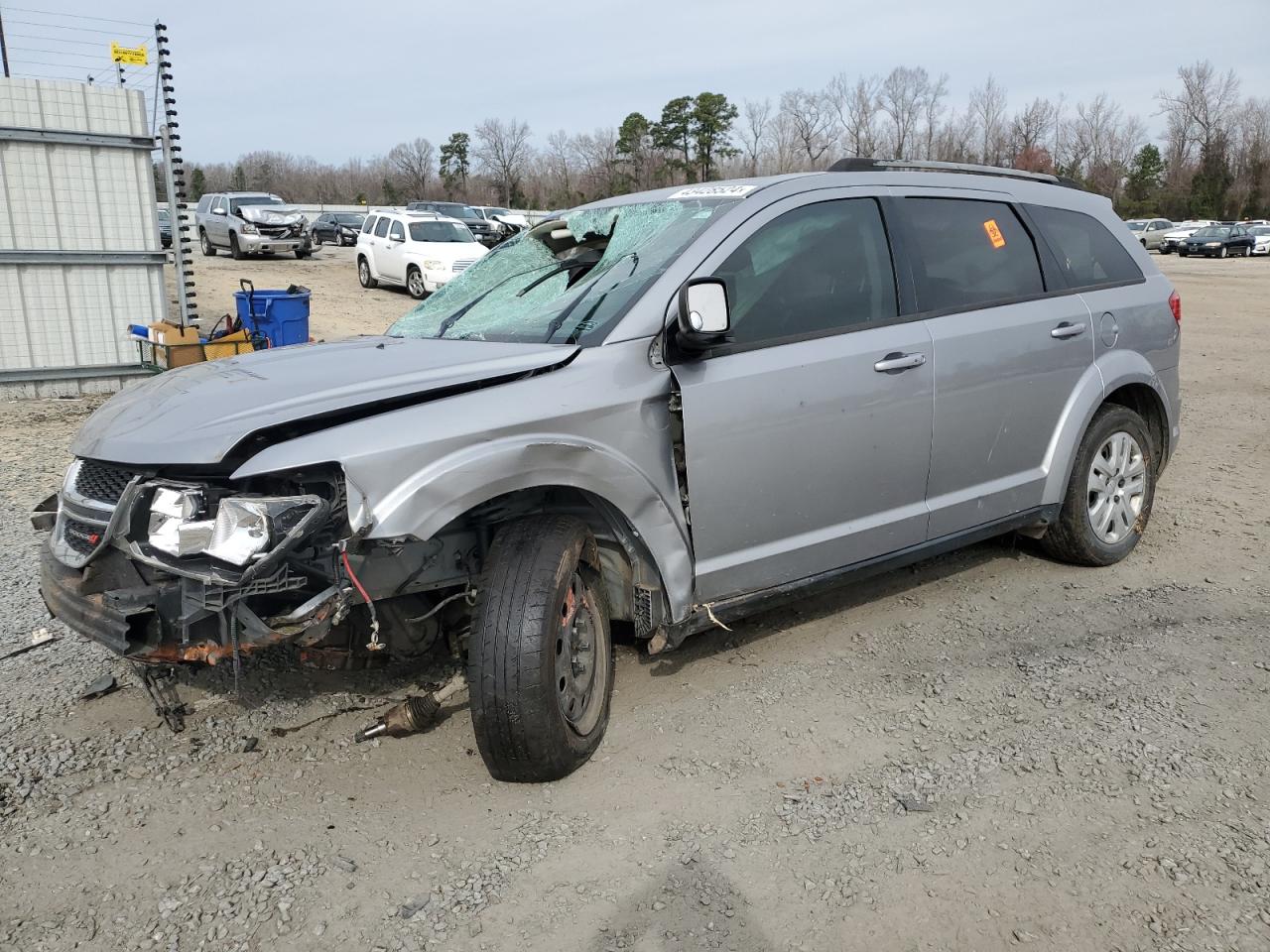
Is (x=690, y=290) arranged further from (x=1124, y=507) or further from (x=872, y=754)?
(x=1124, y=507)

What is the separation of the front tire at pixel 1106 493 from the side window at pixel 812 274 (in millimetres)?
1522

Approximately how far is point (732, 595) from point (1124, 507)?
261 centimetres

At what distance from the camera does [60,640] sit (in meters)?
4.35

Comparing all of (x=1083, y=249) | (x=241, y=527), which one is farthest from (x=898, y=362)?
(x=241, y=527)

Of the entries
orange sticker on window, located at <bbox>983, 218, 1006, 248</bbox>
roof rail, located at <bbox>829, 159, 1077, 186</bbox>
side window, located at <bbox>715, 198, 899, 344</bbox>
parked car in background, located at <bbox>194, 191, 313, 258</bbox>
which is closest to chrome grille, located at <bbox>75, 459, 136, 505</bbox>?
side window, located at <bbox>715, 198, 899, 344</bbox>

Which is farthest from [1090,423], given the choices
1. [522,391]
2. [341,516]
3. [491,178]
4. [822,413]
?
[491,178]

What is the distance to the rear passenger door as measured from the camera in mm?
4184

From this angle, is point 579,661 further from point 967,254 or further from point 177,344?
point 177,344

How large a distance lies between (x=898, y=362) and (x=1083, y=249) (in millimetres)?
1706

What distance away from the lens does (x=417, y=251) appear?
21.5 m

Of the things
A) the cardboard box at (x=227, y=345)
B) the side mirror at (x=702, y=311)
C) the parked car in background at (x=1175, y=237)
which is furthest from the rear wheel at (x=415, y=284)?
the parked car in background at (x=1175, y=237)

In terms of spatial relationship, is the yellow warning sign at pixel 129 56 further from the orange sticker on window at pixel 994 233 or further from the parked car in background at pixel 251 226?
the parked car in background at pixel 251 226

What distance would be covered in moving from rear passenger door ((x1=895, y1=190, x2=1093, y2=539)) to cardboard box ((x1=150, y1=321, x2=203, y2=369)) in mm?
6936

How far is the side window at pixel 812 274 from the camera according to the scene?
145 inches
